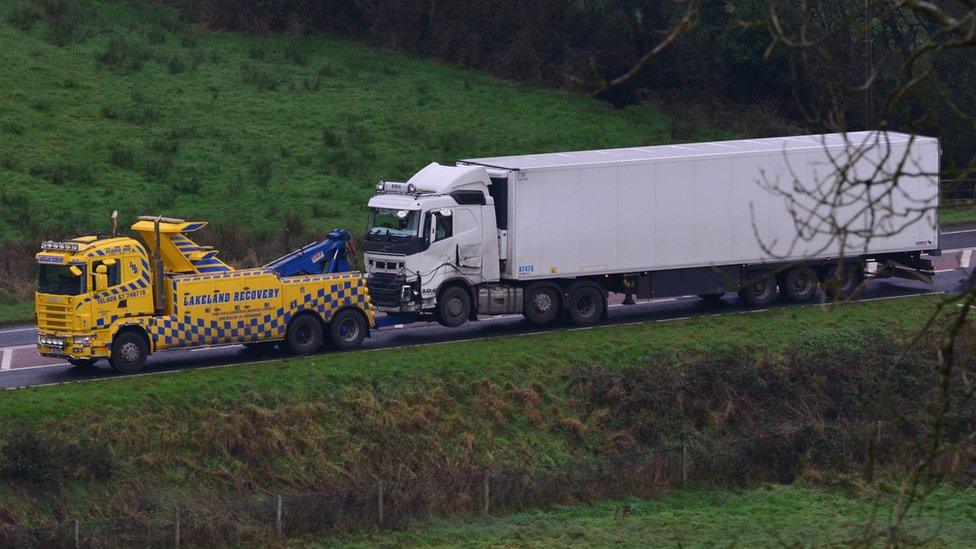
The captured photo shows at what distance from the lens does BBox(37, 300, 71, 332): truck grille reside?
78.9ft

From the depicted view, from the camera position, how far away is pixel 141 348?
24594 mm

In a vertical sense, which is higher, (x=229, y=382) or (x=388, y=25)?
(x=388, y=25)

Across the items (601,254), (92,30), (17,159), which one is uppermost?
(92,30)

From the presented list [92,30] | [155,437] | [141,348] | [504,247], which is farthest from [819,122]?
[92,30]

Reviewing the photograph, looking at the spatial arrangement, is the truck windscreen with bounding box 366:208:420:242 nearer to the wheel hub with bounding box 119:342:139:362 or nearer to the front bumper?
the wheel hub with bounding box 119:342:139:362

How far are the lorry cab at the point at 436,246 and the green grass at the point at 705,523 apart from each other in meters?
7.05

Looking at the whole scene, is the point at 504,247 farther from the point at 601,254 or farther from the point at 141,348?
the point at 141,348

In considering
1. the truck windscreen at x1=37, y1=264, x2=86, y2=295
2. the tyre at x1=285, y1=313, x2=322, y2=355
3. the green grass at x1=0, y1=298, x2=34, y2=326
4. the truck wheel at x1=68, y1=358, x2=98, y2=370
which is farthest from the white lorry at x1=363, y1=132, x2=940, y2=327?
the green grass at x1=0, y1=298, x2=34, y2=326

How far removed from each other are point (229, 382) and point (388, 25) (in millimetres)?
34375

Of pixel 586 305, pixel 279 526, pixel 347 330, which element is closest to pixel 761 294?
pixel 586 305

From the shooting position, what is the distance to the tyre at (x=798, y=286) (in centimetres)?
3089

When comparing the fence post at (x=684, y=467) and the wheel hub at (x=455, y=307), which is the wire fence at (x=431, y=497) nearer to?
the fence post at (x=684, y=467)

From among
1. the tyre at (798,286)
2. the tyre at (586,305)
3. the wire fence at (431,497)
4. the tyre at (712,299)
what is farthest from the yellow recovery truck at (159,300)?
the tyre at (798,286)

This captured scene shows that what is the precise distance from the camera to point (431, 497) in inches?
850
